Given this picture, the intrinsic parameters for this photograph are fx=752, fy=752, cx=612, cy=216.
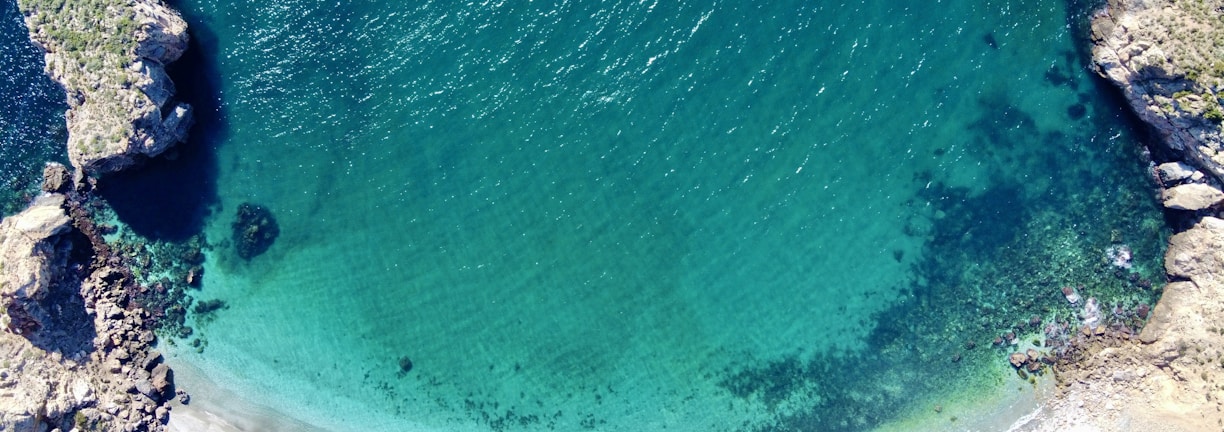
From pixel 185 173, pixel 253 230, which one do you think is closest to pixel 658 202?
pixel 253 230

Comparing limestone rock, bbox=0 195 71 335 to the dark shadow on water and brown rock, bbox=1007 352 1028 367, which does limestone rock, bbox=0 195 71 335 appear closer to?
the dark shadow on water

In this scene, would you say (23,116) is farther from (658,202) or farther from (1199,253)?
(1199,253)

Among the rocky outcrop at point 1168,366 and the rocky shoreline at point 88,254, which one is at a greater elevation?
the rocky shoreline at point 88,254

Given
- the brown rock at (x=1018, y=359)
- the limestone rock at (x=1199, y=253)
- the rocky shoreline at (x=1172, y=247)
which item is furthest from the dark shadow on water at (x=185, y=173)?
the limestone rock at (x=1199, y=253)

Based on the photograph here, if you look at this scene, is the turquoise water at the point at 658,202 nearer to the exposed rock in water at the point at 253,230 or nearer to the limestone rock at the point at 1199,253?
the exposed rock in water at the point at 253,230

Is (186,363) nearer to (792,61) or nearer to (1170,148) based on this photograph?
(792,61)

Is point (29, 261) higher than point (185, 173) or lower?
lower
